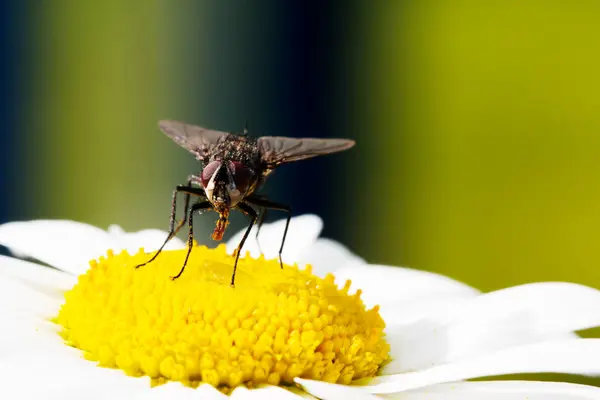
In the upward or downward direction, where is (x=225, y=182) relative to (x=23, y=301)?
upward

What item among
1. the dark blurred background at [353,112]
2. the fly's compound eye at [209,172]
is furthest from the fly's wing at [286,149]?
the dark blurred background at [353,112]

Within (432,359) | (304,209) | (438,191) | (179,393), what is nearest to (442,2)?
(438,191)

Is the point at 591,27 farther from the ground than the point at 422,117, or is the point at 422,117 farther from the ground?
the point at 591,27

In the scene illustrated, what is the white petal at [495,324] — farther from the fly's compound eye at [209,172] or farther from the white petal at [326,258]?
the fly's compound eye at [209,172]

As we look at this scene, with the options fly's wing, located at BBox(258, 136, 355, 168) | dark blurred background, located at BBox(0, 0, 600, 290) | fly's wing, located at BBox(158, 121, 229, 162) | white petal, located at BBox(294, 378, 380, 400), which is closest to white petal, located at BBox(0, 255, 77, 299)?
fly's wing, located at BBox(158, 121, 229, 162)

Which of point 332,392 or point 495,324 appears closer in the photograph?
point 332,392

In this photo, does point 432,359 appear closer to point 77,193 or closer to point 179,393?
point 179,393

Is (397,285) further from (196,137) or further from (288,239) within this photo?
(196,137)

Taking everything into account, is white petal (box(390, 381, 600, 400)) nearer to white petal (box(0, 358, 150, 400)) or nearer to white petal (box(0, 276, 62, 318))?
white petal (box(0, 358, 150, 400))

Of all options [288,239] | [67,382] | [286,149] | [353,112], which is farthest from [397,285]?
[353,112]
